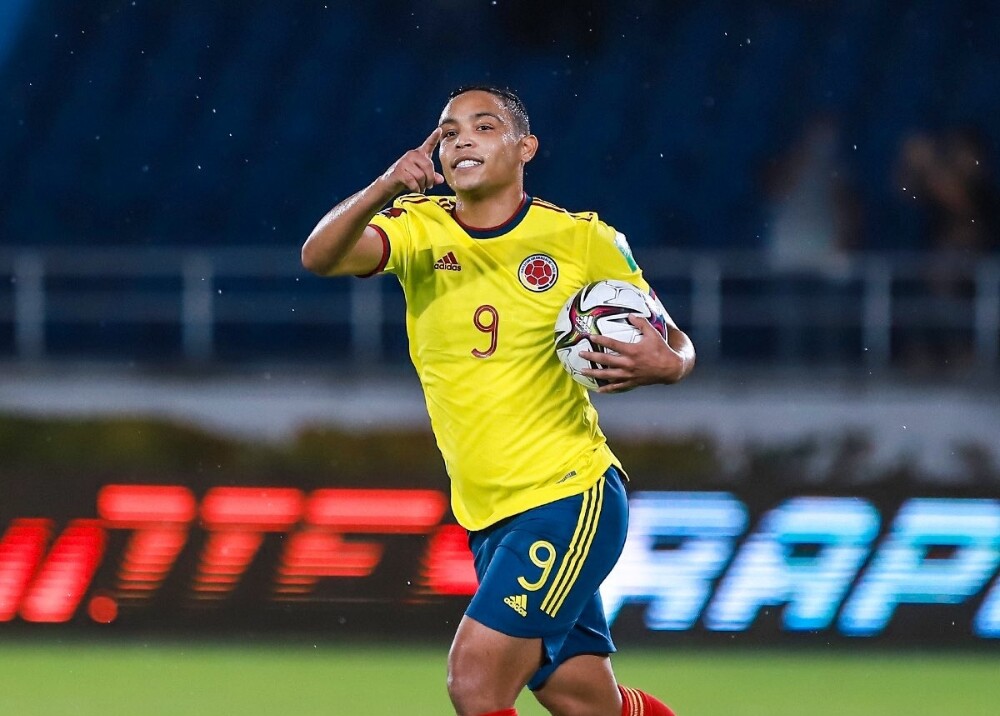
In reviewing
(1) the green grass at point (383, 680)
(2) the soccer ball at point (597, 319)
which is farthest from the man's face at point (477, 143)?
(1) the green grass at point (383, 680)

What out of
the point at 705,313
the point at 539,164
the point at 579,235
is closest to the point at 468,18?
the point at 539,164

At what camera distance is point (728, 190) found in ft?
47.4

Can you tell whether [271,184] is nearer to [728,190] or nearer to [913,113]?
[728,190]

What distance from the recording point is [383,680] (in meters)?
7.65

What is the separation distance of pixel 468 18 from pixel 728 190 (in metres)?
2.85

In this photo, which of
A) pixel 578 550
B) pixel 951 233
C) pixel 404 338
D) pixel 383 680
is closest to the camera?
pixel 578 550

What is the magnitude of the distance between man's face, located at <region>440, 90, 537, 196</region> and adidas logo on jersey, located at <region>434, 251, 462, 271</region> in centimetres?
16

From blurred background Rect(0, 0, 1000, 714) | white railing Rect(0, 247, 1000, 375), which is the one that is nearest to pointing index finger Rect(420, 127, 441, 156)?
blurred background Rect(0, 0, 1000, 714)

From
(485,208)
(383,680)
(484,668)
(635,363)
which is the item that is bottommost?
(383,680)

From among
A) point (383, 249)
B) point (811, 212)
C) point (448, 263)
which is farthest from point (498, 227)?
point (811, 212)

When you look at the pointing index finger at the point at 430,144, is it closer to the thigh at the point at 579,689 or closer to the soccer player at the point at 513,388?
the soccer player at the point at 513,388

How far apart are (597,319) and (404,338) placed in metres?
8.75

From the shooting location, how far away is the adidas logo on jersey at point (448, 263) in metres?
4.61

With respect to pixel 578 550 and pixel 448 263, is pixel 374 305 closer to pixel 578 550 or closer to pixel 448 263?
pixel 448 263
